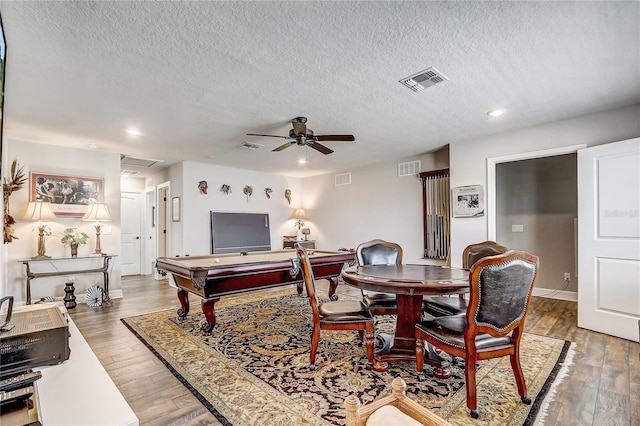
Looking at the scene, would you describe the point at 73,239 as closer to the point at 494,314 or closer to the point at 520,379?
the point at 494,314

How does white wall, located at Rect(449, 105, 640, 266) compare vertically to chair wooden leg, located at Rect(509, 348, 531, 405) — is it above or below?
above

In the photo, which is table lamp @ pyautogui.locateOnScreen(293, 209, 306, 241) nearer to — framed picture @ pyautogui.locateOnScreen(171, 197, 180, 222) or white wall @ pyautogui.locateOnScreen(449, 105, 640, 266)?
framed picture @ pyautogui.locateOnScreen(171, 197, 180, 222)

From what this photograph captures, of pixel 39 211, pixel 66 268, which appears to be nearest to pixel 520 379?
pixel 39 211

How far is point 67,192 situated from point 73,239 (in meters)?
0.75

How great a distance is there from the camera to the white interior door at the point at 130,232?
286 inches

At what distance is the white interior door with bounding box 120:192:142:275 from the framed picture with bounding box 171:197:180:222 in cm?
177

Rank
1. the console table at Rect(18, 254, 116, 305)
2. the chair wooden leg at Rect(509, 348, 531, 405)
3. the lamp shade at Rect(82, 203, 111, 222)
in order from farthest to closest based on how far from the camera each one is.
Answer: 1. the lamp shade at Rect(82, 203, 111, 222)
2. the console table at Rect(18, 254, 116, 305)
3. the chair wooden leg at Rect(509, 348, 531, 405)

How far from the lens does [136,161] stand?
5.96 meters

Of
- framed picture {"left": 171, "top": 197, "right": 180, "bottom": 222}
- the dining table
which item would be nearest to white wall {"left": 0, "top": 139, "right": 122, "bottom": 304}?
framed picture {"left": 171, "top": 197, "right": 180, "bottom": 222}

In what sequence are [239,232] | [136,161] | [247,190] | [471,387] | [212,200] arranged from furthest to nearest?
[247,190] < [239,232] < [212,200] < [136,161] < [471,387]

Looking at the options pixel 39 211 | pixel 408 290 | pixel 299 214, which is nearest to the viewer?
pixel 408 290

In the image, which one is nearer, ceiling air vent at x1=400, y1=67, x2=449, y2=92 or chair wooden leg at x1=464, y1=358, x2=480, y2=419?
chair wooden leg at x1=464, y1=358, x2=480, y2=419

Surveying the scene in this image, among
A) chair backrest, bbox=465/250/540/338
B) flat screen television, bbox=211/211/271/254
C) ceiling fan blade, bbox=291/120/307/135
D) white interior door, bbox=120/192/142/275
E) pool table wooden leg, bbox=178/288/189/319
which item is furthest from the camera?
white interior door, bbox=120/192/142/275

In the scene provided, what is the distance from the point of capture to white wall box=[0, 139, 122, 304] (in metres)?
4.38
